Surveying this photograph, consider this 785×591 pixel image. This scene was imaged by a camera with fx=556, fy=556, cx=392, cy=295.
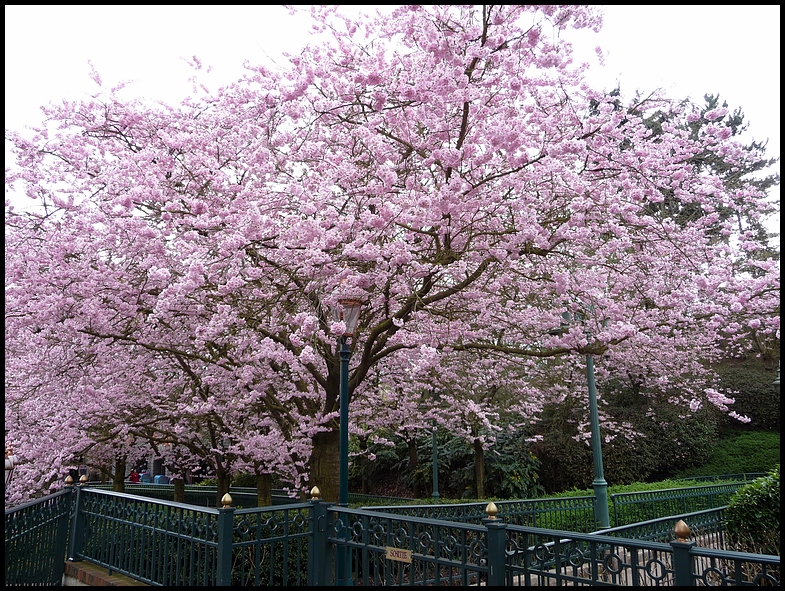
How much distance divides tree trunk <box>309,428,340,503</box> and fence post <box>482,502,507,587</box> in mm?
5672

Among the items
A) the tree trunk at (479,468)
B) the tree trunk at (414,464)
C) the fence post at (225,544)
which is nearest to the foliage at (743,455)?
the tree trunk at (479,468)

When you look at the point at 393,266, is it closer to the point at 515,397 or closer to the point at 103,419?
the point at 103,419

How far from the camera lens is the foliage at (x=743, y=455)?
20609 mm

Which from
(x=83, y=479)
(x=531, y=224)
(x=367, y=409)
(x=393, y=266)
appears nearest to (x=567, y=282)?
(x=531, y=224)

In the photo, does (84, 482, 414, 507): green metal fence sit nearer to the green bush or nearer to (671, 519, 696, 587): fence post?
the green bush

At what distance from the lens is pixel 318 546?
231 inches

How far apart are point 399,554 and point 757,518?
702cm

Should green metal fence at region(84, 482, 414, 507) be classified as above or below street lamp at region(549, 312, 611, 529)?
below

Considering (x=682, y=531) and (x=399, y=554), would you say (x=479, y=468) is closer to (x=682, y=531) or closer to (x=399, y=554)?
(x=399, y=554)

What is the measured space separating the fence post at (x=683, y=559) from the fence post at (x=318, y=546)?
3.42 m

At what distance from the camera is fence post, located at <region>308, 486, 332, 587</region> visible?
5.79 m

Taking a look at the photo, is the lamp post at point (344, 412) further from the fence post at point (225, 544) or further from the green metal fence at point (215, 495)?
the green metal fence at point (215, 495)

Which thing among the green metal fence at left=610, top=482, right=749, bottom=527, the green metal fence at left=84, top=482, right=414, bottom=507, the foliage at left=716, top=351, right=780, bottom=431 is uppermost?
the foliage at left=716, top=351, right=780, bottom=431

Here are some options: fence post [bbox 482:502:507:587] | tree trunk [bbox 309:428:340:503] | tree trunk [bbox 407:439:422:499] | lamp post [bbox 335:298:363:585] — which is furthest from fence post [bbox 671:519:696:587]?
tree trunk [bbox 407:439:422:499]
